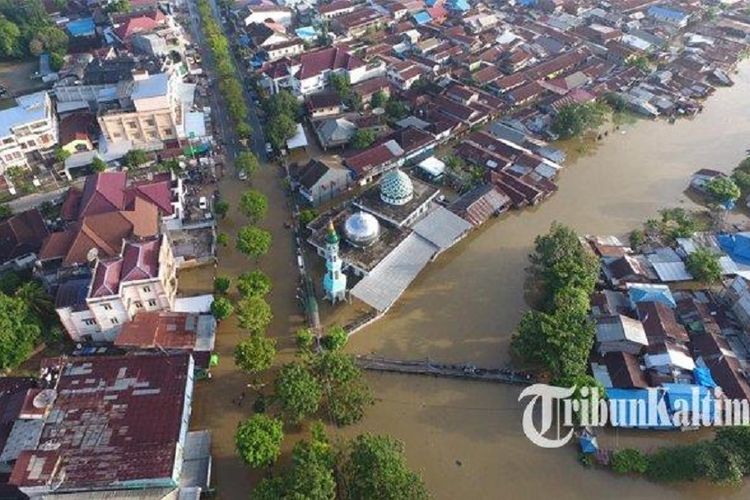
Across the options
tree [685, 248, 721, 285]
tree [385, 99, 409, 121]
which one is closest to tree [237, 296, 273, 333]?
tree [385, 99, 409, 121]

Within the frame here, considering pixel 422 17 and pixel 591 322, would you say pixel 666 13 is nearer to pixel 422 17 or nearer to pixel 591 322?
pixel 422 17

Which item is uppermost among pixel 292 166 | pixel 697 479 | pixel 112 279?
pixel 112 279

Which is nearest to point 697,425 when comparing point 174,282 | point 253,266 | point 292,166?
point 253,266

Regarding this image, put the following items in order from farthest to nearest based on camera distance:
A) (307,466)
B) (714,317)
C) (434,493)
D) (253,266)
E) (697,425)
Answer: (253,266) → (714,317) → (697,425) → (434,493) → (307,466)

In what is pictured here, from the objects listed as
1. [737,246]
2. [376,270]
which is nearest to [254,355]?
[376,270]

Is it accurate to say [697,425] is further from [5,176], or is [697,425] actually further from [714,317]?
[5,176]

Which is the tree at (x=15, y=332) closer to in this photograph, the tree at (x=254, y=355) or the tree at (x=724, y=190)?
the tree at (x=254, y=355)
